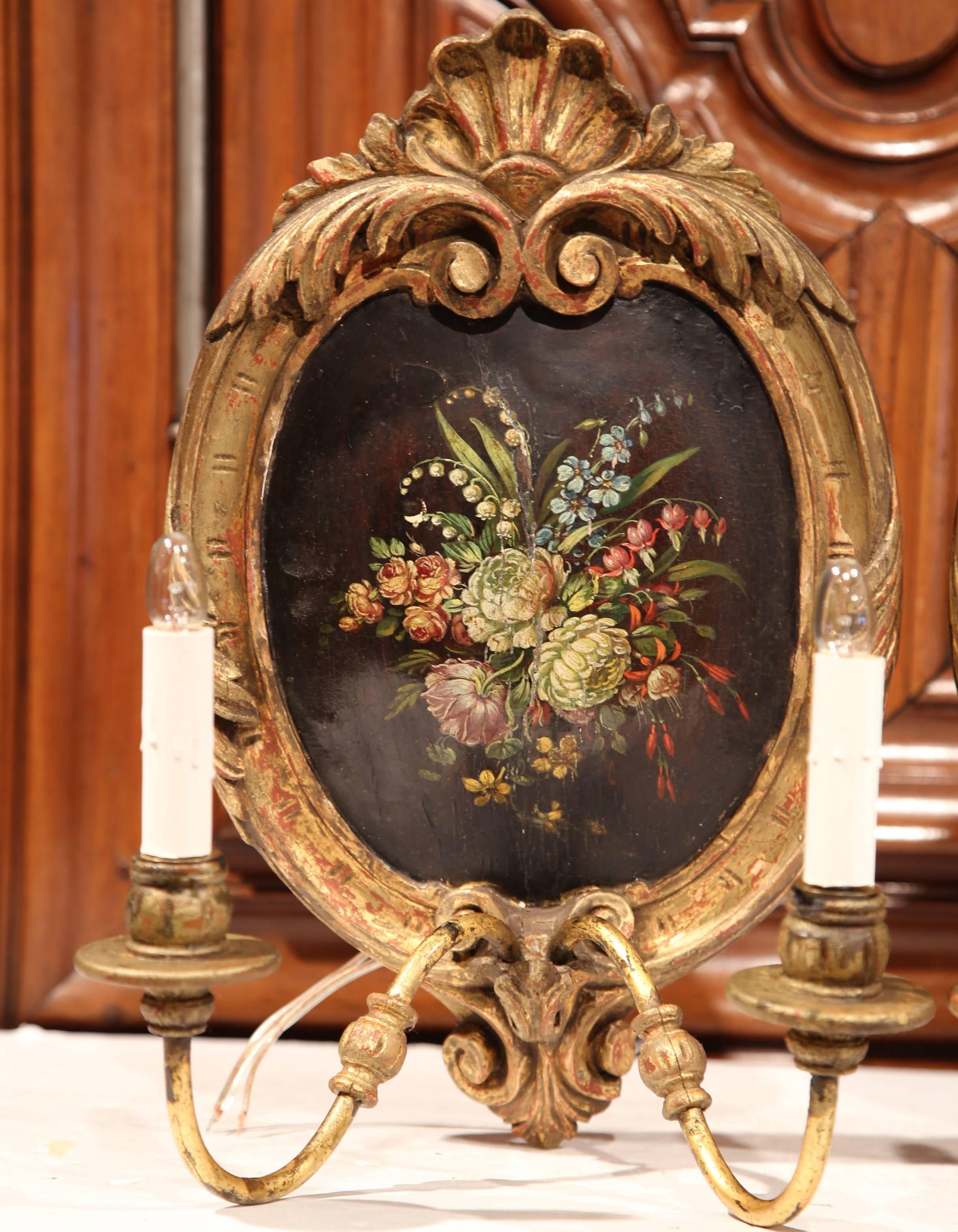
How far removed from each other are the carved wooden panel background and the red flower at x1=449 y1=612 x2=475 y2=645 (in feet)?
0.74

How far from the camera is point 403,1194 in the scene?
0.55 metres

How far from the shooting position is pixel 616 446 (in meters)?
0.57

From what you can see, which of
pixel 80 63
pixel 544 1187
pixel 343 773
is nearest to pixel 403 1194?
pixel 544 1187

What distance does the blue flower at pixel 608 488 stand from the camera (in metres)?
0.57

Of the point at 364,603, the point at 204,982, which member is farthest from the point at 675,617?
the point at 204,982

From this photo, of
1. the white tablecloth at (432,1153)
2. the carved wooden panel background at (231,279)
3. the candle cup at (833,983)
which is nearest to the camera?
the candle cup at (833,983)

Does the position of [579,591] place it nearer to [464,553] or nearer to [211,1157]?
[464,553]

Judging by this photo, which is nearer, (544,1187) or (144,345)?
(544,1187)

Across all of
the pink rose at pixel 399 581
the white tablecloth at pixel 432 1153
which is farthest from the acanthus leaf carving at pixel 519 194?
the white tablecloth at pixel 432 1153

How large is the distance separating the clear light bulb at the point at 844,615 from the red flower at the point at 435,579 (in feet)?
0.59

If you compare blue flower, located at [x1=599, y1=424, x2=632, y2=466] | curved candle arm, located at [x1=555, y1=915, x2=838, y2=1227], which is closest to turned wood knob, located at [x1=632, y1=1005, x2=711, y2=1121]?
curved candle arm, located at [x1=555, y1=915, x2=838, y2=1227]

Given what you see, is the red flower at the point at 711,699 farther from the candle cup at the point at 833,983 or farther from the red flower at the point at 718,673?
the candle cup at the point at 833,983

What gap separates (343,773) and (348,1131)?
16 centimetres

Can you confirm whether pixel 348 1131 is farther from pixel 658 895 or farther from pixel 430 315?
pixel 430 315
